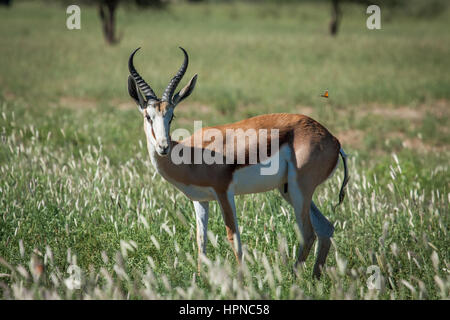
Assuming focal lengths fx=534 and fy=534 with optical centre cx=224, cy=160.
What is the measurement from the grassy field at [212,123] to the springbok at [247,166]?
0.31 m

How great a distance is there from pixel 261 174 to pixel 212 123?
328 inches

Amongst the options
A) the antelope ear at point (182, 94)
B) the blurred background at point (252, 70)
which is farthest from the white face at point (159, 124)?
the blurred background at point (252, 70)

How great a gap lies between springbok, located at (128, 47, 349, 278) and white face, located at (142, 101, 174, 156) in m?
0.03

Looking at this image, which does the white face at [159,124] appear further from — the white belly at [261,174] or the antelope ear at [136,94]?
the white belly at [261,174]

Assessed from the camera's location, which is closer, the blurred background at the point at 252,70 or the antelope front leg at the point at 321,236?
the antelope front leg at the point at 321,236

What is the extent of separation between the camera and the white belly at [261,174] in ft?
17.2

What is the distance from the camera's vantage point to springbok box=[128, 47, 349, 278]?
17.0ft

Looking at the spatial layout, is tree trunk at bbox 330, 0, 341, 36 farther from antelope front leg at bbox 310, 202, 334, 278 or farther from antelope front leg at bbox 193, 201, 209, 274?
antelope front leg at bbox 193, 201, 209, 274

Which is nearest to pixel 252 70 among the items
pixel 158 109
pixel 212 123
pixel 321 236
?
pixel 212 123

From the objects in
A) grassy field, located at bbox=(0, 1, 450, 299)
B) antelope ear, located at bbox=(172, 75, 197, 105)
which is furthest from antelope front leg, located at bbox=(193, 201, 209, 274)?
antelope ear, located at bbox=(172, 75, 197, 105)

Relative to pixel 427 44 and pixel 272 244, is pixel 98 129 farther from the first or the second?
pixel 427 44

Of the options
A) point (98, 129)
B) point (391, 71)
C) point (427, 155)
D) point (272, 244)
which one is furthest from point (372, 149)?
point (391, 71)

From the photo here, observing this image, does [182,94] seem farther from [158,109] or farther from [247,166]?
[247,166]
